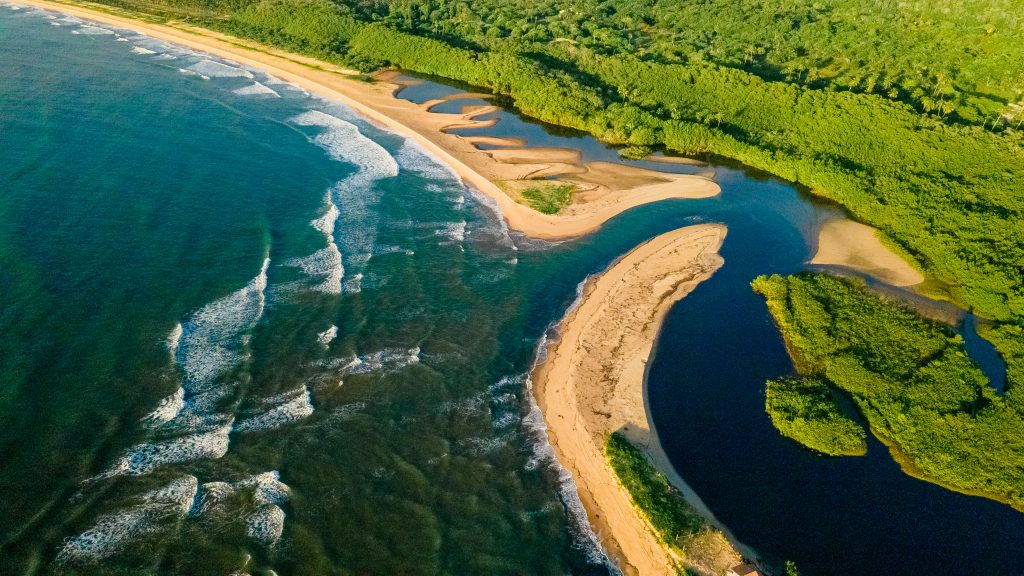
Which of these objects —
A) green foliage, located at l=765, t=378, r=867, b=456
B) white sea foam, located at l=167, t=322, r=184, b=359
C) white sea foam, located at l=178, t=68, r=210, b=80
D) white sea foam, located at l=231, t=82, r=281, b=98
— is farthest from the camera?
white sea foam, located at l=178, t=68, r=210, b=80

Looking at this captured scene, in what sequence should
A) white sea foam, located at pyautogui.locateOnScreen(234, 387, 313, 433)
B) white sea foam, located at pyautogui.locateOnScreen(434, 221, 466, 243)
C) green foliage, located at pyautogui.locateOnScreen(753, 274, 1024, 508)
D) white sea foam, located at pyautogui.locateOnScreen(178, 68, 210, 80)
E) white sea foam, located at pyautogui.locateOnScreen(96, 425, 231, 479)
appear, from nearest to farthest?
white sea foam, located at pyautogui.locateOnScreen(96, 425, 231, 479) → green foliage, located at pyautogui.locateOnScreen(753, 274, 1024, 508) → white sea foam, located at pyautogui.locateOnScreen(234, 387, 313, 433) → white sea foam, located at pyautogui.locateOnScreen(434, 221, 466, 243) → white sea foam, located at pyautogui.locateOnScreen(178, 68, 210, 80)

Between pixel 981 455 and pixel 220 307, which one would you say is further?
pixel 220 307

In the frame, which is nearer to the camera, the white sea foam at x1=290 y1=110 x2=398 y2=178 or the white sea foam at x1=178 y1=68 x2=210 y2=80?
the white sea foam at x1=290 y1=110 x2=398 y2=178

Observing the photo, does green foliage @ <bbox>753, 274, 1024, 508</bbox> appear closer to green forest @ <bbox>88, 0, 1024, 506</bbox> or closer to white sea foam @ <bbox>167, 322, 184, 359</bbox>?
green forest @ <bbox>88, 0, 1024, 506</bbox>

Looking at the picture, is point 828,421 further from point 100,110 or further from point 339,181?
point 100,110

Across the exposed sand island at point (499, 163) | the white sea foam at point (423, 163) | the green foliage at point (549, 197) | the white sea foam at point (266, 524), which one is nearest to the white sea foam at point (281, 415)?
the white sea foam at point (266, 524)

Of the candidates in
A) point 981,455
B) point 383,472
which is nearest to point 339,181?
point 383,472

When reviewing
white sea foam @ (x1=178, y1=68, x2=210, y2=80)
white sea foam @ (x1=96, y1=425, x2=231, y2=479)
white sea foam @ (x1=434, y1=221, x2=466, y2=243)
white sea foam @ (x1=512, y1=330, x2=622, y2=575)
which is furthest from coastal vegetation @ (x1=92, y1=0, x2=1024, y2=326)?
white sea foam @ (x1=96, y1=425, x2=231, y2=479)

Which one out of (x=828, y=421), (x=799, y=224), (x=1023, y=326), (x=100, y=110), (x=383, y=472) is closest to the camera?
(x=383, y=472)
